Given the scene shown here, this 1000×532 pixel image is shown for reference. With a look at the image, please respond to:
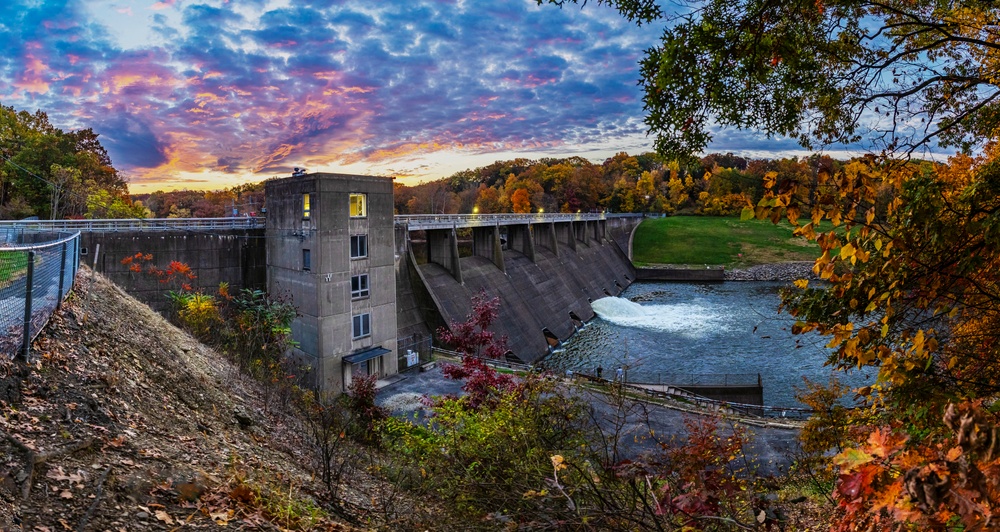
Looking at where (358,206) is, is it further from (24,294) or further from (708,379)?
(708,379)

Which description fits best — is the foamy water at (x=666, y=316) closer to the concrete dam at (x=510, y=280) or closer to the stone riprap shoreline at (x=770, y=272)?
the concrete dam at (x=510, y=280)

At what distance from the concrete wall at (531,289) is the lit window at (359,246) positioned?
8.68 m

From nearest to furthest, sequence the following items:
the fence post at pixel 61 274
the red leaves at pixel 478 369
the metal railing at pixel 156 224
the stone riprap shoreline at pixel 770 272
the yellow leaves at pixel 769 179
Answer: the yellow leaves at pixel 769 179 → the fence post at pixel 61 274 → the red leaves at pixel 478 369 → the metal railing at pixel 156 224 → the stone riprap shoreline at pixel 770 272

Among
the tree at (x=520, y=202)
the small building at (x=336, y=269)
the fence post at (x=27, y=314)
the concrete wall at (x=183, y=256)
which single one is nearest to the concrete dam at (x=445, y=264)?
the concrete wall at (x=183, y=256)

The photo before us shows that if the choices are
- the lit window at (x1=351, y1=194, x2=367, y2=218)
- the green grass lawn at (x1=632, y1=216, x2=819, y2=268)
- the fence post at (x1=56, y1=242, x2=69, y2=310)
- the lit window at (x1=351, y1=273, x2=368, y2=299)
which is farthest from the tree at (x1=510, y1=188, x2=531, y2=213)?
the fence post at (x1=56, y1=242, x2=69, y2=310)

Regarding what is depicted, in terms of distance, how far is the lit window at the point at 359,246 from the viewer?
910 inches

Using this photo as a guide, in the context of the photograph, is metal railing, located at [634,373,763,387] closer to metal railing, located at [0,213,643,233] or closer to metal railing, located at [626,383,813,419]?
metal railing, located at [626,383,813,419]

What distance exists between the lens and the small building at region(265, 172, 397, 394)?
2192cm

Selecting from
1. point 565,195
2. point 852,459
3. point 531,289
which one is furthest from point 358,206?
point 565,195

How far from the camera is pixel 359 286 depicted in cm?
2328

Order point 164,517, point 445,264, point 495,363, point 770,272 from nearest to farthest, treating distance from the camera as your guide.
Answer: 1. point 164,517
2. point 495,363
3. point 445,264
4. point 770,272

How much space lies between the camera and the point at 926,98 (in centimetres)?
560

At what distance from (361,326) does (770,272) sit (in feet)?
224

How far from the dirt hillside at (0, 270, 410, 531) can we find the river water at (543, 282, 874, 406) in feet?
56.8
